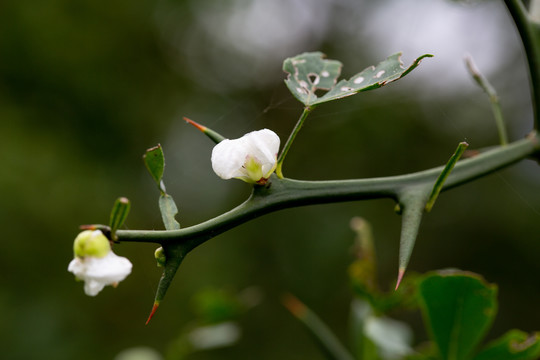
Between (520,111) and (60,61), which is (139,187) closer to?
(60,61)

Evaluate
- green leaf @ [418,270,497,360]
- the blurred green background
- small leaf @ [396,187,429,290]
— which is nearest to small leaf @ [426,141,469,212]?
small leaf @ [396,187,429,290]

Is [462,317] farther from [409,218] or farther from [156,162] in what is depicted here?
[156,162]

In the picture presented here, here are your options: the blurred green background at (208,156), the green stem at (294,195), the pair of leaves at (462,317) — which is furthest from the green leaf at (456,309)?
the blurred green background at (208,156)

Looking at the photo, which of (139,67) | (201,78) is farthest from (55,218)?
(201,78)

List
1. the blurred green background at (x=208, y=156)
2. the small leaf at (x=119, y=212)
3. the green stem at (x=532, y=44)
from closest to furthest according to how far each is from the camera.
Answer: the small leaf at (x=119, y=212) < the green stem at (x=532, y=44) < the blurred green background at (x=208, y=156)

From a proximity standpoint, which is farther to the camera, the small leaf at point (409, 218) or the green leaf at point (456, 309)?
the green leaf at point (456, 309)

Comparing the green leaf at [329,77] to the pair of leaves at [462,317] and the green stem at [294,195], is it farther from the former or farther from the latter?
the pair of leaves at [462,317]

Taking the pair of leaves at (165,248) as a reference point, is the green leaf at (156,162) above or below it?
above
